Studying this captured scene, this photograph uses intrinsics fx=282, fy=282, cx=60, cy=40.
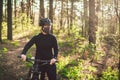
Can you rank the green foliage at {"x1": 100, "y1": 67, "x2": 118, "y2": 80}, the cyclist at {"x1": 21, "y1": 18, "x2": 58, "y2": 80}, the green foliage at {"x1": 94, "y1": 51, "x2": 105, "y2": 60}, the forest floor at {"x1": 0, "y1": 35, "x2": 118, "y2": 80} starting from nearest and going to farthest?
the cyclist at {"x1": 21, "y1": 18, "x2": 58, "y2": 80} < the forest floor at {"x1": 0, "y1": 35, "x2": 118, "y2": 80} < the green foliage at {"x1": 100, "y1": 67, "x2": 118, "y2": 80} < the green foliage at {"x1": 94, "y1": 51, "x2": 105, "y2": 60}

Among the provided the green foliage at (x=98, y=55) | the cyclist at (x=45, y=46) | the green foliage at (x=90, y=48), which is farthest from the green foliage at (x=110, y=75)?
the cyclist at (x=45, y=46)

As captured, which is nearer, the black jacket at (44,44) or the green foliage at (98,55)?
the black jacket at (44,44)

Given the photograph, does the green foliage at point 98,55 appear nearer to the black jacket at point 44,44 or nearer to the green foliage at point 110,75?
the green foliage at point 110,75

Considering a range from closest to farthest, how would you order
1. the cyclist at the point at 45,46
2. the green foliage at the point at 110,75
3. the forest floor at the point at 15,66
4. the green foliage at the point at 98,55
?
the cyclist at the point at 45,46 → the forest floor at the point at 15,66 → the green foliage at the point at 110,75 → the green foliage at the point at 98,55

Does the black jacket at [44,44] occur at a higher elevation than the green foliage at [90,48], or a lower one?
higher

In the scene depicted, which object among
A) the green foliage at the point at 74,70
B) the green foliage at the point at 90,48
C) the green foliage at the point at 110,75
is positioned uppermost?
the green foliage at the point at 90,48

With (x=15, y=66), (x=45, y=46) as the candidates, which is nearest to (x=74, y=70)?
(x=15, y=66)

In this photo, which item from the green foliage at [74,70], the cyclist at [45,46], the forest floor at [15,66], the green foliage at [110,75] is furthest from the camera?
the green foliage at [110,75]

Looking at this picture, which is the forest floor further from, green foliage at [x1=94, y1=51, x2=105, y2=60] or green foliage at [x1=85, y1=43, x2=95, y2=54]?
green foliage at [x1=85, y1=43, x2=95, y2=54]

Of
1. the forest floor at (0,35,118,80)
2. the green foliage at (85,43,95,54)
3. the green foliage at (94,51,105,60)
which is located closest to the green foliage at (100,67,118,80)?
the forest floor at (0,35,118,80)

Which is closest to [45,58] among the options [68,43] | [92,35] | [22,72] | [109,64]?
[22,72]

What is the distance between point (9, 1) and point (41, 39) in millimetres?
15287

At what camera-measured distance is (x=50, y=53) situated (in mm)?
6855

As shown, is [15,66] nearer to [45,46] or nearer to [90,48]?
[45,46]
